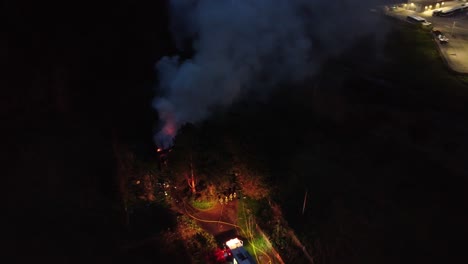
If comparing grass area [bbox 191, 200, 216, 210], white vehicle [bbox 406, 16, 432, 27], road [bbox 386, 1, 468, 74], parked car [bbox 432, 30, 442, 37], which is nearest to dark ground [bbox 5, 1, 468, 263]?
grass area [bbox 191, 200, 216, 210]

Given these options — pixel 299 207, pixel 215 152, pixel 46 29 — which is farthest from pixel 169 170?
pixel 46 29

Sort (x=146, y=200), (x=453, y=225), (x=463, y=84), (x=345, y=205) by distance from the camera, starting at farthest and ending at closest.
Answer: (x=463, y=84), (x=146, y=200), (x=345, y=205), (x=453, y=225)

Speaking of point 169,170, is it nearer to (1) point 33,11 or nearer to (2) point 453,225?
(2) point 453,225

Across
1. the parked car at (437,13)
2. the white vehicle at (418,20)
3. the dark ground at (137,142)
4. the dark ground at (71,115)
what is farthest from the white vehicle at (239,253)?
the parked car at (437,13)

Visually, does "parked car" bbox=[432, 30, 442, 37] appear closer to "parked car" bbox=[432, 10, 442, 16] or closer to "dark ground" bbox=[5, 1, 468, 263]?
"parked car" bbox=[432, 10, 442, 16]

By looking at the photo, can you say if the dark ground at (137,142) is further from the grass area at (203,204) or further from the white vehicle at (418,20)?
the white vehicle at (418,20)

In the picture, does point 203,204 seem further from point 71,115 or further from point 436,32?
point 436,32

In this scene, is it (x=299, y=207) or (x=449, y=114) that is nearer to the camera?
(x=299, y=207)
